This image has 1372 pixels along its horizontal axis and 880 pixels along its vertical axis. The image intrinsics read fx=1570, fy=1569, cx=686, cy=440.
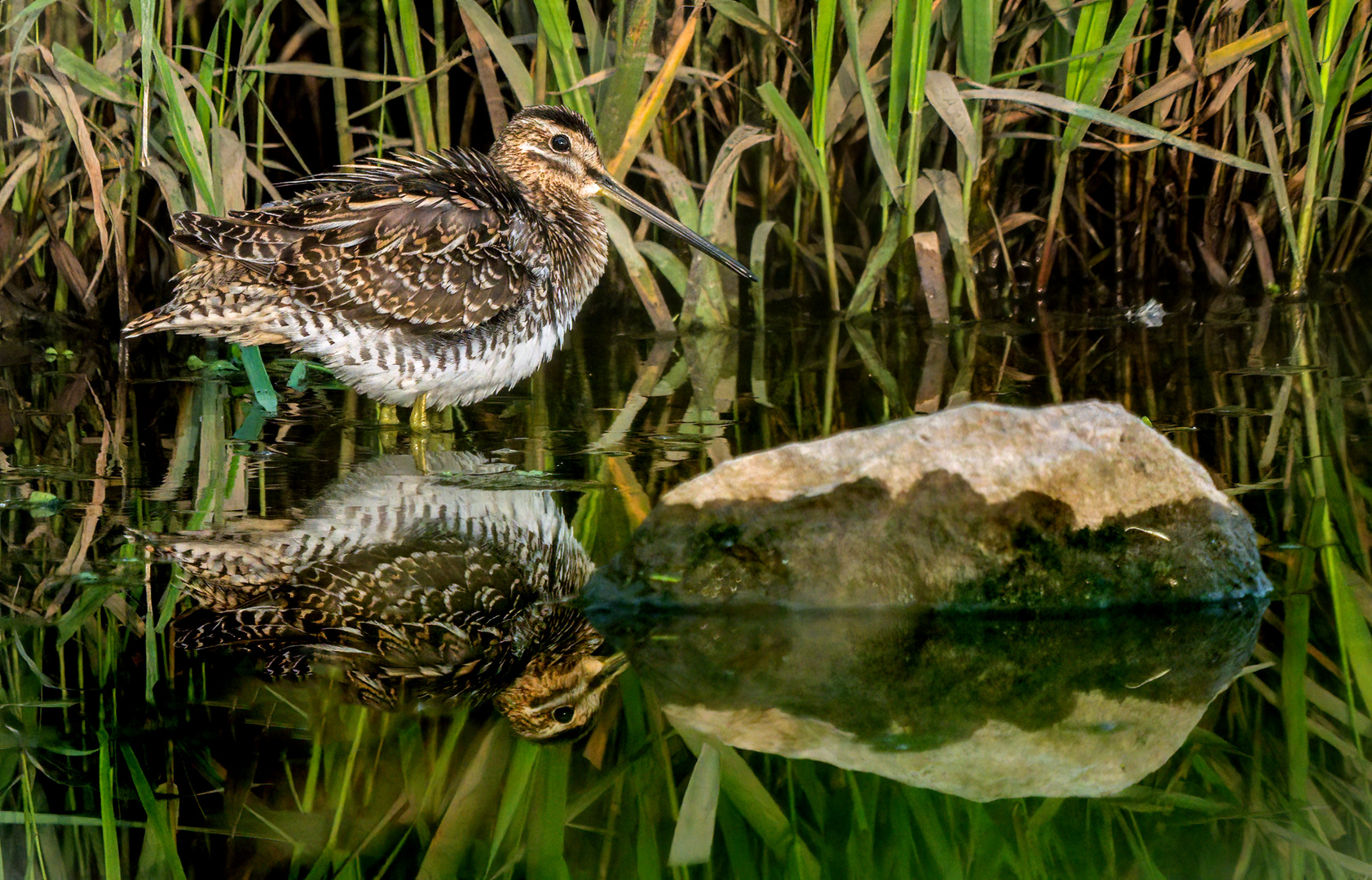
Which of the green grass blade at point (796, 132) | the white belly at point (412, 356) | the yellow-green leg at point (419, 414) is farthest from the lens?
the green grass blade at point (796, 132)

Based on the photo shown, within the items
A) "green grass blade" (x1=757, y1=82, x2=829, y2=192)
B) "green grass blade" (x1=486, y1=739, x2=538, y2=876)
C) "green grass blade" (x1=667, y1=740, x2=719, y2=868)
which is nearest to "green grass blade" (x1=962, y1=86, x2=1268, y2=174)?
"green grass blade" (x1=757, y1=82, x2=829, y2=192)

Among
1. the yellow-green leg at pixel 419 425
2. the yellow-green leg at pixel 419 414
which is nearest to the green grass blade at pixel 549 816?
the yellow-green leg at pixel 419 425

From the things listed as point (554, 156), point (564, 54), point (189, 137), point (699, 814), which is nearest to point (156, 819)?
point (699, 814)

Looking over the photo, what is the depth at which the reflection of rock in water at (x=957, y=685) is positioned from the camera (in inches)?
112

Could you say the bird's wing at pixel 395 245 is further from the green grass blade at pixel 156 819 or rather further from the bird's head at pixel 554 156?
the green grass blade at pixel 156 819

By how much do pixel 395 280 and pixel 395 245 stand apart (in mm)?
118

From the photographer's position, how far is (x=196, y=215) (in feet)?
16.4

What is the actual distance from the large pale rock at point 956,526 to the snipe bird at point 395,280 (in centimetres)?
185

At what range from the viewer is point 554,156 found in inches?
235

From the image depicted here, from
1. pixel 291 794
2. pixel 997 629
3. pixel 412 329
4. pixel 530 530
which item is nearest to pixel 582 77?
pixel 412 329

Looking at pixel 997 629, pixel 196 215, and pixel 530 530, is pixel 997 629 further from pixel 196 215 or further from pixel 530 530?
pixel 196 215

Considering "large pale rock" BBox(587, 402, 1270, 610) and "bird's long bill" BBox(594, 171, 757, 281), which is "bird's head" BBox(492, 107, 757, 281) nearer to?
"bird's long bill" BBox(594, 171, 757, 281)

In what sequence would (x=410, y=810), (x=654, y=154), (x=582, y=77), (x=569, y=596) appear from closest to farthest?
1. (x=410, y=810)
2. (x=569, y=596)
3. (x=582, y=77)
4. (x=654, y=154)

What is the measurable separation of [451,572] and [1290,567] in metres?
2.01
